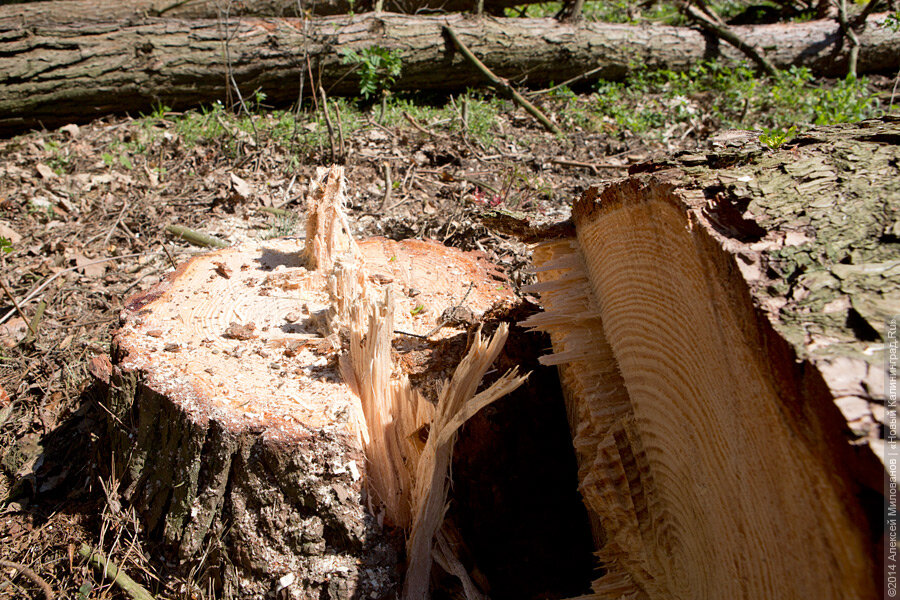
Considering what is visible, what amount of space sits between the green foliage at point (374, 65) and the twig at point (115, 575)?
4019 millimetres

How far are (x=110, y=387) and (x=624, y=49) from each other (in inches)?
211

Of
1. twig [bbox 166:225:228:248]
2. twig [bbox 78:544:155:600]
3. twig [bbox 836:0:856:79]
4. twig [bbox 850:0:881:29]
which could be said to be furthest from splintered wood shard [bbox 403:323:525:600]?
twig [bbox 850:0:881:29]

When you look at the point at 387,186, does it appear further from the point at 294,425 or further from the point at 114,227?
the point at 294,425

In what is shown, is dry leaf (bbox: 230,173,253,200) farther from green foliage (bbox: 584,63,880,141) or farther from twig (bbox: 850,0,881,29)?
twig (bbox: 850,0,881,29)

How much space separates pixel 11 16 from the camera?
4.96m

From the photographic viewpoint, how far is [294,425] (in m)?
1.77

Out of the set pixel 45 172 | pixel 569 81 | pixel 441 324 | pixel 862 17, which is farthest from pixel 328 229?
pixel 862 17

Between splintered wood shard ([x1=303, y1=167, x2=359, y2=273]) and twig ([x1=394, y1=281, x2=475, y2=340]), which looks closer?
twig ([x1=394, y1=281, x2=475, y2=340])

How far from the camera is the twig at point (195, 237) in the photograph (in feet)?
11.3

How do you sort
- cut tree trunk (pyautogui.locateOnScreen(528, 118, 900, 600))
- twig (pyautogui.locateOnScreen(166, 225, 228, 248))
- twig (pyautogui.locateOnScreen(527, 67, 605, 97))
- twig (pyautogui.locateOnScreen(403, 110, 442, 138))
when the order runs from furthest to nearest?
1. twig (pyautogui.locateOnScreen(527, 67, 605, 97))
2. twig (pyautogui.locateOnScreen(403, 110, 442, 138))
3. twig (pyautogui.locateOnScreen(166, 225, 228, 248))
4. cut tree trunk (pyautogui.locateOnScreen(528, 118, 900, 600))

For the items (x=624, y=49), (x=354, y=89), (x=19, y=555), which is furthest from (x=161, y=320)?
(x=624, y=49)

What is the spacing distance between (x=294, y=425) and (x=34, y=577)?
114cm

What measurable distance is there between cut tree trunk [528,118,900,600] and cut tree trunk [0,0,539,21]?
14.2 ft

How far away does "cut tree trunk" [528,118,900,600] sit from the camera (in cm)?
94
